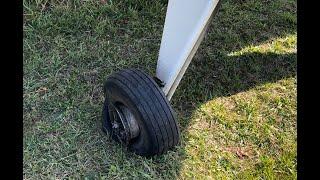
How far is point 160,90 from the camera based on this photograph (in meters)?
2.10

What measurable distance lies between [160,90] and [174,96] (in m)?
0.60

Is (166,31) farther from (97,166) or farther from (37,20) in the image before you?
(37,20)

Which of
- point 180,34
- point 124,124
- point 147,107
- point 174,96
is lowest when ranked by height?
point 174,96

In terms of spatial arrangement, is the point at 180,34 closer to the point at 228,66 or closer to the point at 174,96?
the point at 174,96

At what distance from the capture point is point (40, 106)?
257 cm

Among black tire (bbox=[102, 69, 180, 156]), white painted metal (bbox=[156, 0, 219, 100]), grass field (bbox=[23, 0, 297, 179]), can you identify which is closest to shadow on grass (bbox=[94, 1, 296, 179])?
grass field (bbox=[23, 0, 297, 179])

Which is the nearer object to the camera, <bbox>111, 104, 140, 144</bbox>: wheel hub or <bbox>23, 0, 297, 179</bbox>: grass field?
<bbox>111, 104, 140, 144</bbox>: wheel hub

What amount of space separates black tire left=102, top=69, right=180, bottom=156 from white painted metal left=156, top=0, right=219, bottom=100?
130 millimetres

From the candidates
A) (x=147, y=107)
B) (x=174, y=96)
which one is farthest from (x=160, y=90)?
(x=174, y=96)

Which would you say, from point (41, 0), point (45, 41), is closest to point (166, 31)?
point (45, 41)

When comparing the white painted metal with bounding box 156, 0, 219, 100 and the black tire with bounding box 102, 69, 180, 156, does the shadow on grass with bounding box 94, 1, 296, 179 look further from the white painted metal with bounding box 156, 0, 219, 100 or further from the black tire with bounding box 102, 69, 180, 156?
the white painted metal with bounding box 156, 0, 219, 100

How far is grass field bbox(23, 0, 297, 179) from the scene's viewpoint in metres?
2.33

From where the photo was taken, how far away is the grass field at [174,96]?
2332 mm

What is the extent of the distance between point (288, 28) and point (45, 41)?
1.68 m
